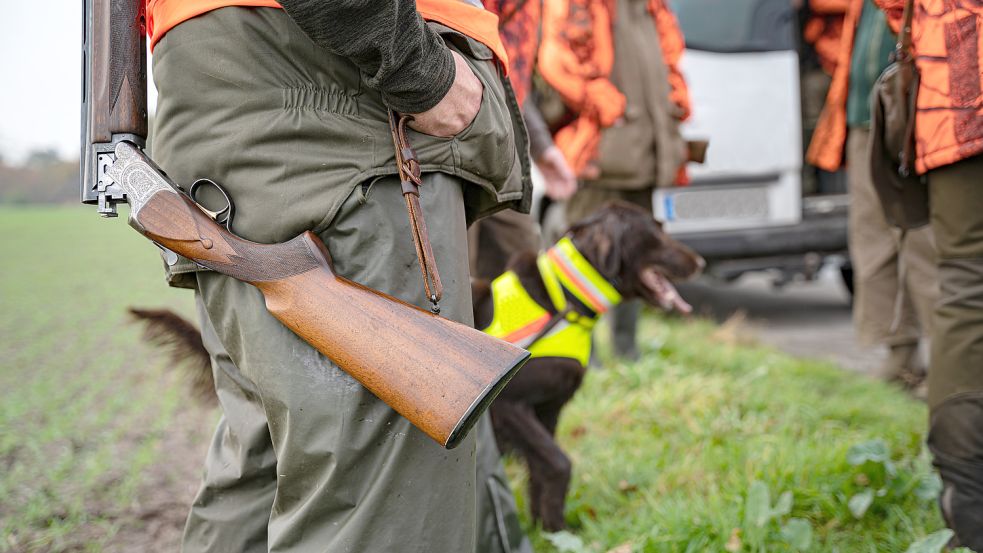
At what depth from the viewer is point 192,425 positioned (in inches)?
137

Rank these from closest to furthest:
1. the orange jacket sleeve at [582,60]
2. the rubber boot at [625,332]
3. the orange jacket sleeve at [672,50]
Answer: the orange jacket sleeve at [582,60] → the orange jacket sleeve at [672,50] → the rubber boot at [625,332]

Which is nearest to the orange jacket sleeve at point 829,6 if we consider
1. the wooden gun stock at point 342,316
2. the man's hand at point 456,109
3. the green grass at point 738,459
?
the green grass at point 738,459

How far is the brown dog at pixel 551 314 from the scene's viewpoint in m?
2.06

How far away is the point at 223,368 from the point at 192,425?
2.19 m

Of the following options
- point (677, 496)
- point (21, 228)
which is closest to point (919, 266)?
point (677, 496)

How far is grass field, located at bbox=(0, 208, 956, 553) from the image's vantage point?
7.19 ft

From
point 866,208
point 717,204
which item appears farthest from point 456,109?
point 717,204

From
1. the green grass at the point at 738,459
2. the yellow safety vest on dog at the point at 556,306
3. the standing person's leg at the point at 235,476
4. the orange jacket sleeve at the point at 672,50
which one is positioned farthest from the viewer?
the orange jacket sleeve at the point at 672,50

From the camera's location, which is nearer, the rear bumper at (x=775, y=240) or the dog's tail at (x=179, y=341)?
the dog's tail at (x=179, y=341)

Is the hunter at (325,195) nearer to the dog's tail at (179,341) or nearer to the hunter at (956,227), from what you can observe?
the dog's tail at (179,341)

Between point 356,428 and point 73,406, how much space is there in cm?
279

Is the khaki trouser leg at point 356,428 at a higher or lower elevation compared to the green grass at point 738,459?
higher

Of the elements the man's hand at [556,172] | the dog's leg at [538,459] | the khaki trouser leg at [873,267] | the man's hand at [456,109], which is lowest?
the khaki trouser leg at [873,267]

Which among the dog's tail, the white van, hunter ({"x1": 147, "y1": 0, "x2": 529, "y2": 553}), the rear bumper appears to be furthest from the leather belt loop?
the rear bumper
